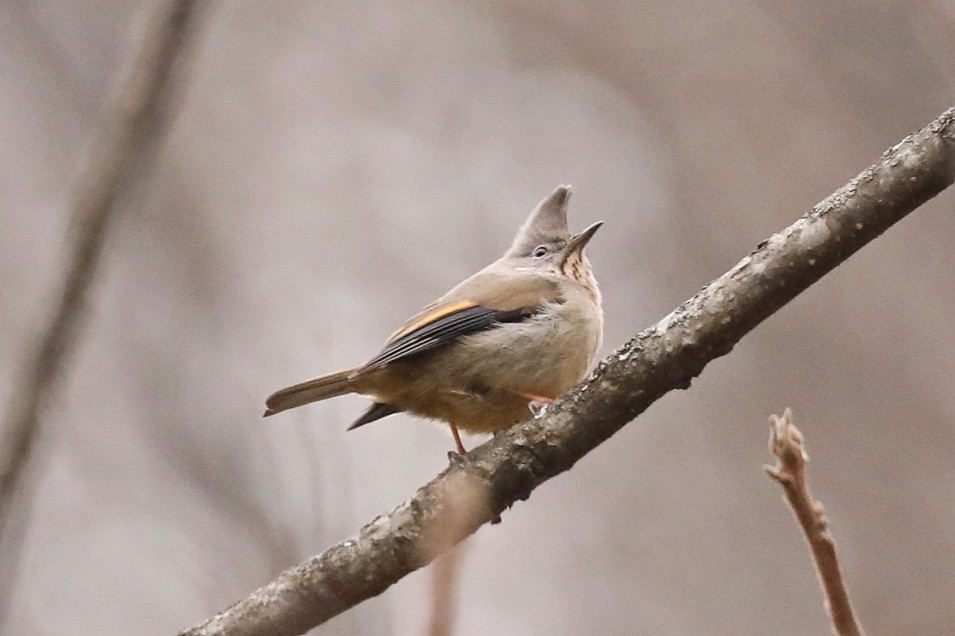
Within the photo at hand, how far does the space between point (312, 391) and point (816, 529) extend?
2.63m

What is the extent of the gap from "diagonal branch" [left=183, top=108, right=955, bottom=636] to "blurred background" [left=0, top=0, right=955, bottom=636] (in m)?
1.72

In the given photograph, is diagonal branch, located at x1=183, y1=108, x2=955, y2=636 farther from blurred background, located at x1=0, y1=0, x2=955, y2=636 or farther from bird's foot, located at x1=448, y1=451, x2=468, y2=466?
blurred background, located at x1=0, y1=0, x2=955, y2=636

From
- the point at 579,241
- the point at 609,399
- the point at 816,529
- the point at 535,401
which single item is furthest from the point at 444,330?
the point at 816,529

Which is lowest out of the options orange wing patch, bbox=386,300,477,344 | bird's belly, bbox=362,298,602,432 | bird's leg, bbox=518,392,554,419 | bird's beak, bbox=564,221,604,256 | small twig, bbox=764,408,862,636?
small twig, bbox=764,408,862,636

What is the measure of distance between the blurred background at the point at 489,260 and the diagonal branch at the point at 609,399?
1722mm

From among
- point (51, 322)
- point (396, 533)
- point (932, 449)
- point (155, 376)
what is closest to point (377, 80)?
point (155, 376)

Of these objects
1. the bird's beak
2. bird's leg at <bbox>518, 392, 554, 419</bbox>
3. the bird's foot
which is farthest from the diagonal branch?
the bird's beak

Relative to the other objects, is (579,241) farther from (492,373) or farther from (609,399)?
(609,399)

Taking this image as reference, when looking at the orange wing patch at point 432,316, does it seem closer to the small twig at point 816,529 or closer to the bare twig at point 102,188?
the small twig at point 816,529

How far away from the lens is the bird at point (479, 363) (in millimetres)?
3756

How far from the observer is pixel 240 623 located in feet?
8.98

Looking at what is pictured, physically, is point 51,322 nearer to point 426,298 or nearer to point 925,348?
point 925,348

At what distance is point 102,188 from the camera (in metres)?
1.33

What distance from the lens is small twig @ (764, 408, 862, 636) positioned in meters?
1.46
